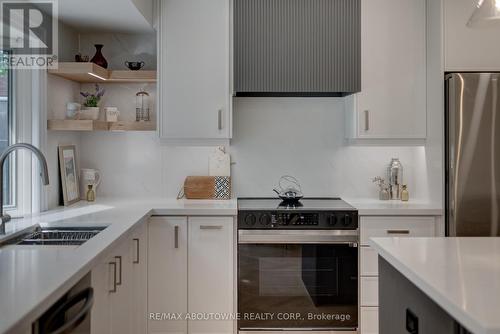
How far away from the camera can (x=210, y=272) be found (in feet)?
10.7

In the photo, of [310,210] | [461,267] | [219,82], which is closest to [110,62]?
[219,82]

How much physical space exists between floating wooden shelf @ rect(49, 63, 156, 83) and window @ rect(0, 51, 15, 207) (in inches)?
12.8

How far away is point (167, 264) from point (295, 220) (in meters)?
0.85

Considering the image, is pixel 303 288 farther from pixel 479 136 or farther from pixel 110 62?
pixel 110 62

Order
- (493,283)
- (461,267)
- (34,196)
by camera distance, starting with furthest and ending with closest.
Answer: (34,196) < (461,267) < (493,283)

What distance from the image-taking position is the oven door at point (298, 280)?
3.25 metres

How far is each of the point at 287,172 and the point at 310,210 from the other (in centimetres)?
65

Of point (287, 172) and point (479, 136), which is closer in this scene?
point (479, 136)

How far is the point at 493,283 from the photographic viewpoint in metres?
1.52

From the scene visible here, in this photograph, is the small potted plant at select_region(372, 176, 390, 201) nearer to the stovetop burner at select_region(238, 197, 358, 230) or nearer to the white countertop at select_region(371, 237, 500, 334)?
the stovetop burner at select_region(238, 197, 358, 230)

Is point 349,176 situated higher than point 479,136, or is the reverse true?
point 479,136

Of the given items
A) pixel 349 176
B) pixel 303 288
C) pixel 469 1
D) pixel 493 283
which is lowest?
pixel 303 288

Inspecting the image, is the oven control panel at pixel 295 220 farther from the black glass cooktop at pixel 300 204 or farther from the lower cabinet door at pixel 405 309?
the lower cabinet door at pixel 405 309

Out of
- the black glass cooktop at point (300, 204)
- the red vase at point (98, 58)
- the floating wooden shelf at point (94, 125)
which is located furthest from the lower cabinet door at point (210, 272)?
the red vase at point (98, 58)
